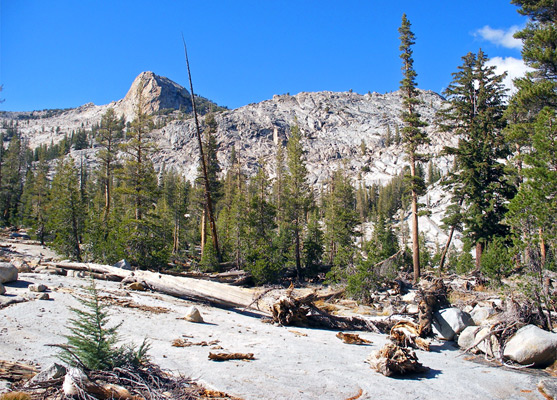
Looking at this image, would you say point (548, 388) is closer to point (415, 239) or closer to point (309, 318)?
point (309, 318)

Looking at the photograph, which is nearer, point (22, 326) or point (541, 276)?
point (22, 326)

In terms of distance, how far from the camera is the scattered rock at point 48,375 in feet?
11.3

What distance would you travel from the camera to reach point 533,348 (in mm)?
6219

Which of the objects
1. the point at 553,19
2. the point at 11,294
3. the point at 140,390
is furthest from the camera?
the point at 553,19

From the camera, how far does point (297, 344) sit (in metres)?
7.08

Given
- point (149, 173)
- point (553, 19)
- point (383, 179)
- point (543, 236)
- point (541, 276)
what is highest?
point (383, 179)

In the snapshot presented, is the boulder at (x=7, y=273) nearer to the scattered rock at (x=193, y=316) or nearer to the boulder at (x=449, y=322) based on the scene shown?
the scattered rock at (x=193, y=316)

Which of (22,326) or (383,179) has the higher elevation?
(383,179)

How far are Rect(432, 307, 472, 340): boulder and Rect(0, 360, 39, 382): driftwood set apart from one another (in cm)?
852

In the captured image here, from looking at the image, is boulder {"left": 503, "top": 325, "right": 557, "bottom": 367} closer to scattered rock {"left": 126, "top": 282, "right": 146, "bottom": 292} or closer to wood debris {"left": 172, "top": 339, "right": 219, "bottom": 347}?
wood debris {"left": 172, "top": 339, "right": 219, "bottom": 347}

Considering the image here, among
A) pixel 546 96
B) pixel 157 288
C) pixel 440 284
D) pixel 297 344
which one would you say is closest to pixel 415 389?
pixel 297 344

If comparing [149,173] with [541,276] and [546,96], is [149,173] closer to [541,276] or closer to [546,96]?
[541,276]

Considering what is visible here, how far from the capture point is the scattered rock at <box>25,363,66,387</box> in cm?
346

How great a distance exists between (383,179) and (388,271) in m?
139
